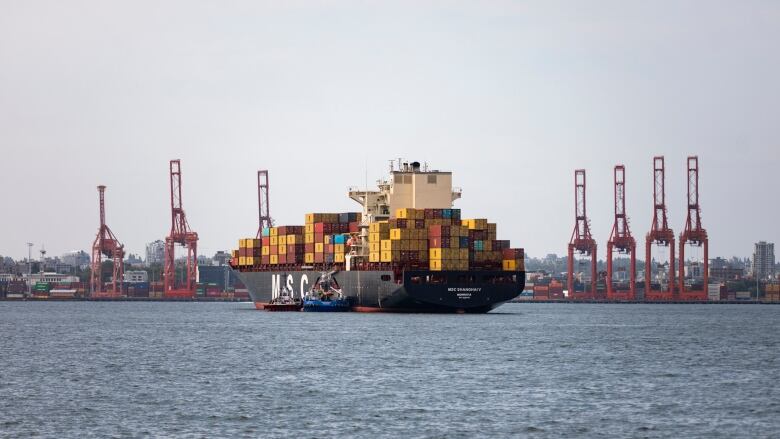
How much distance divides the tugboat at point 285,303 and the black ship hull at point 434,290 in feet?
33.2

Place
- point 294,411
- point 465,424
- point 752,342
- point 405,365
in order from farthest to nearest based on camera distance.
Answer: point 752,342, point 405,365, point 294,411, point 465,424

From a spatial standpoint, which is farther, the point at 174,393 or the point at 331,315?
the point at 331,315

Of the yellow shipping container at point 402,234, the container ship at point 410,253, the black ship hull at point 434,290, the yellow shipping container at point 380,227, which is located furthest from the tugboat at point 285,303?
the yellow shipping container at point 402,234

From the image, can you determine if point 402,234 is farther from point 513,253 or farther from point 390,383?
point 390,383

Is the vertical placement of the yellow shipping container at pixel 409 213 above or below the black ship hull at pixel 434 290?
above

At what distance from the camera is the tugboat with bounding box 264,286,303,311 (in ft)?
442

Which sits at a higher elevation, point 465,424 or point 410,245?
point 410,245

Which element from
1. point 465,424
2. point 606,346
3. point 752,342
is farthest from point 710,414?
point 752,342

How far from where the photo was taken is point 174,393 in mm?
56938

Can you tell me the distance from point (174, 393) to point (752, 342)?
4639cm

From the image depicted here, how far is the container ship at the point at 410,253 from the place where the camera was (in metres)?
118

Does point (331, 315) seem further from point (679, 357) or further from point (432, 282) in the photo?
point (679, 357)

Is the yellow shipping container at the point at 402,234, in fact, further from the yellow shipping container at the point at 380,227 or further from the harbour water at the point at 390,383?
the harbour water at the point at 390,383

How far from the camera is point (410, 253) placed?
118938mm
